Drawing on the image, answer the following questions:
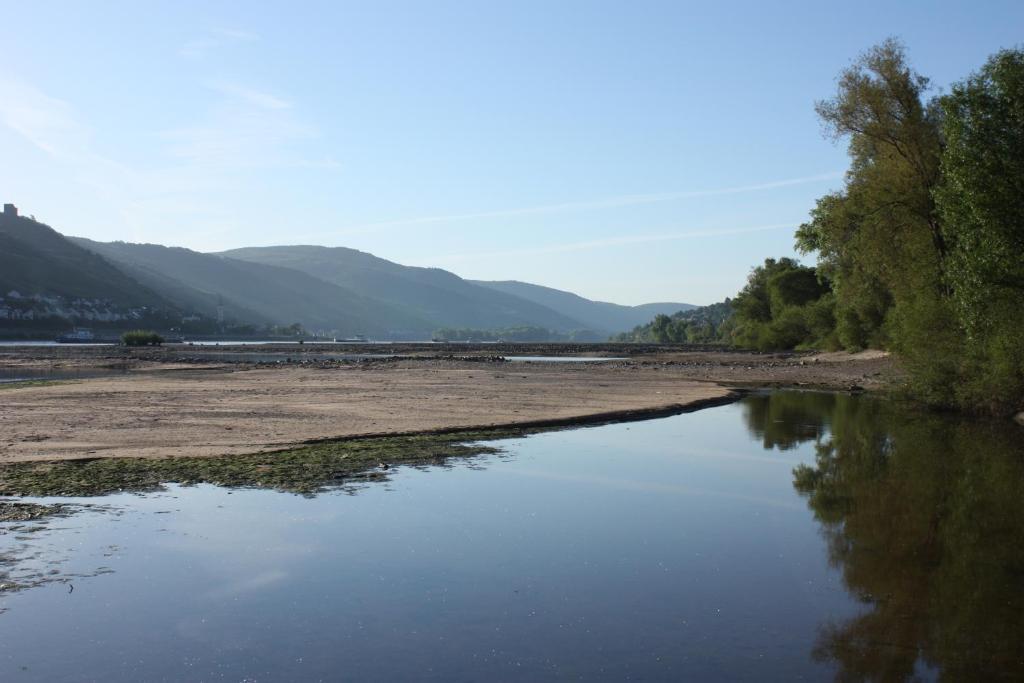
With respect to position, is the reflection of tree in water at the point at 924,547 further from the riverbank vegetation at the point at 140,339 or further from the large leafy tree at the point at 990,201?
the riverbank vegetation at the point at 140,339

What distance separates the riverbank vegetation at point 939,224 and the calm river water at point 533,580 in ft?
27.6

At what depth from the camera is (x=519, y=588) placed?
11.7 meters

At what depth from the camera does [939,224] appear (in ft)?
119

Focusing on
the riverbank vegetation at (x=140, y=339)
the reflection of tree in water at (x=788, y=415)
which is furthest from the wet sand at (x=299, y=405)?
the riverbank vegetation at (x=140, y=339)

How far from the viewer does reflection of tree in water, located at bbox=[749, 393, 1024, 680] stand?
Result: 30.7 feet

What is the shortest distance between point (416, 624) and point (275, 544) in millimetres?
4393

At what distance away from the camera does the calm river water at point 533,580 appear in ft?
29.9

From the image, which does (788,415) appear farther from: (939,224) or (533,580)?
(533,580)

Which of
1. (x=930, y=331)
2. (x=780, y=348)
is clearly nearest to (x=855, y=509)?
(x=930, y=331)

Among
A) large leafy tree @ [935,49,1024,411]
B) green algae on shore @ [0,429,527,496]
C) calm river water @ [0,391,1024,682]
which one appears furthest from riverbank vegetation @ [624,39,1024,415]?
green algae on shore @ [0,429,527,496]

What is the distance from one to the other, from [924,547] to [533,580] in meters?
6.74

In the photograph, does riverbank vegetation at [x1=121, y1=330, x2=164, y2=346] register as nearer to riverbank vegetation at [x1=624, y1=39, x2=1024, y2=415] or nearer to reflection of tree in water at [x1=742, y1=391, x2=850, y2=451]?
reflection of tree in water at [x1=742, y1=391, x2=850, y2=451]

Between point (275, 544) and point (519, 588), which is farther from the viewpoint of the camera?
point (275, 544)

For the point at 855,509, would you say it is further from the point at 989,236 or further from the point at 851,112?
the point at 851,112
